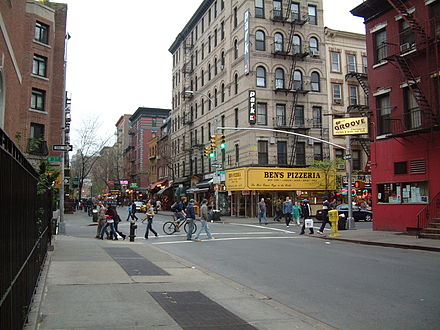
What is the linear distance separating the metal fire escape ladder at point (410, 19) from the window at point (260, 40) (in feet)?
60.9

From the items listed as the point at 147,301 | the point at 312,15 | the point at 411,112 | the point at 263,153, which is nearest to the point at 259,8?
the point at 312,15

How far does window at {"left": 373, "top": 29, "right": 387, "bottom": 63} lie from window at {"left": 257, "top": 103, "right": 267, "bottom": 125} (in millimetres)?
15563

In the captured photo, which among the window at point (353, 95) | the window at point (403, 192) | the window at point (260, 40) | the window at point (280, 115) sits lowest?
the window at point (403, 192)

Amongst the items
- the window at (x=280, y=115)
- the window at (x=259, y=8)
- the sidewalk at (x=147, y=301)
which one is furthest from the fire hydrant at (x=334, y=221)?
the window at (x=259, y=8)

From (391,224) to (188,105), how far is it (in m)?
35.8

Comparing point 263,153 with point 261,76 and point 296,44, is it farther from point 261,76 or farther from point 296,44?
point 296,44

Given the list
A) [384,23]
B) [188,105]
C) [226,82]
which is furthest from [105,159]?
[384,23]

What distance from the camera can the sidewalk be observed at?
5.68 meters

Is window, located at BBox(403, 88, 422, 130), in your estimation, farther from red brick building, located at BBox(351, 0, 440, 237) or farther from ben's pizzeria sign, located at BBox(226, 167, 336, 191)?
ben's pizzeria sign, located at BBox(226, 167, 336, 191)

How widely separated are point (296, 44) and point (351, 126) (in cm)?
1937

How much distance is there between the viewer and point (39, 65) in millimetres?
33125

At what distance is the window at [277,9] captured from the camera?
3875 cm

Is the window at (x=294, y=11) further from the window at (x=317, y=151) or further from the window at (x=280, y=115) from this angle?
the window at (x=317, y=151)

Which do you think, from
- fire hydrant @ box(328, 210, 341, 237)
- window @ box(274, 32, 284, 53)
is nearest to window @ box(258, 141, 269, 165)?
window @ box(274, 32, 284, 53)
